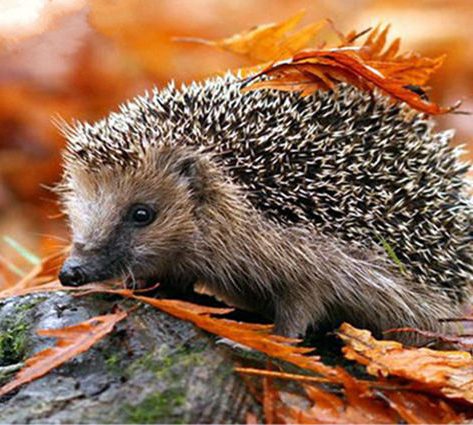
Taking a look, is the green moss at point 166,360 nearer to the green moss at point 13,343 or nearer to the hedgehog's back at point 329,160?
the green moss at point 13,343

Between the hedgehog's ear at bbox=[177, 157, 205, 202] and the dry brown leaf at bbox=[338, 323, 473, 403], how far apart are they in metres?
0.99

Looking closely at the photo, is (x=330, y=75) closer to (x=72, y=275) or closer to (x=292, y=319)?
(x=292, y=319)

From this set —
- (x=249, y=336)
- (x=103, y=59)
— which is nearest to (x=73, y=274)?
(x=249, y=336)

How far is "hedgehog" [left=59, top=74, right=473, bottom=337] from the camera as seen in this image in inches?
161

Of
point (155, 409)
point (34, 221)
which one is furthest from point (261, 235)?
point (34, 221)

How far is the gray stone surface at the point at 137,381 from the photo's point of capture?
305 centimetres

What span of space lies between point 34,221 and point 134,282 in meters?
4.80

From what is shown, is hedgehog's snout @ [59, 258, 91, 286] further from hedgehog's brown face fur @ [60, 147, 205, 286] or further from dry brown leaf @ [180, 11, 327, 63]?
dry brown leaf @ [180, 11, 327, 63]

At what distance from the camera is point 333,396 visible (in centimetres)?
317

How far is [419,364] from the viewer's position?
11.0 feet

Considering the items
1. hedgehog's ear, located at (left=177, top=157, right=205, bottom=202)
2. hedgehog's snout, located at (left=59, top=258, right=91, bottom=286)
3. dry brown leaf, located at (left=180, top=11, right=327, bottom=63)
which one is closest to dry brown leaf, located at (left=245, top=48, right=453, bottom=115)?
hedgehog's ear, located at (left=177, top=157, right=205, bottom=202)

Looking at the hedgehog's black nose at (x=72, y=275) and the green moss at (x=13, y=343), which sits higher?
the hedgehog's black nose at (x=72, y=275)

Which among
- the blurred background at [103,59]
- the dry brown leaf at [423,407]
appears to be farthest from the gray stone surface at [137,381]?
the blurred background at [103,59]

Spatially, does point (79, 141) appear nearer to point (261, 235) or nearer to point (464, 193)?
point (261, 235)
